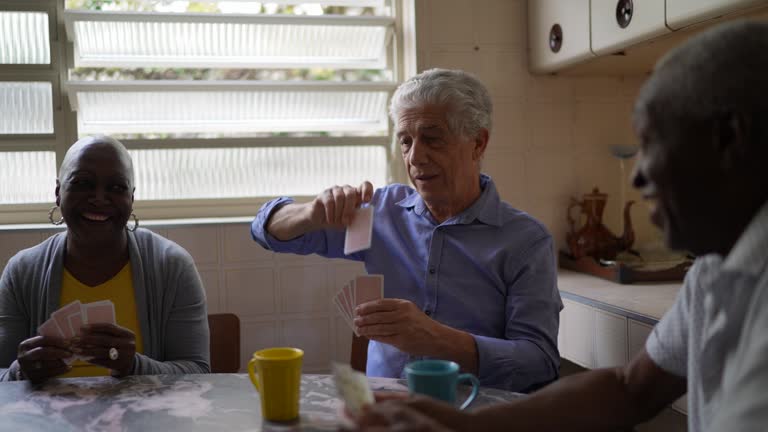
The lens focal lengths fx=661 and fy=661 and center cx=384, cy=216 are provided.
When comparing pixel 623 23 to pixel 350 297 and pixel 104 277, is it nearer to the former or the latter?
pixel 350 297

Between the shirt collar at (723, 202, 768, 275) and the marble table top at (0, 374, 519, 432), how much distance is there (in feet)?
1.97

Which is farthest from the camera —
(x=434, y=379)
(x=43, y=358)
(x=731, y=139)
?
(x=43, y=358)

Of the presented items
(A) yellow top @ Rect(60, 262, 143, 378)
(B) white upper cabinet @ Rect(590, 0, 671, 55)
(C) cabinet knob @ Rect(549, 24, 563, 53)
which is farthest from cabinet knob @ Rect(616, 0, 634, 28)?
(A) yellow top @ Rect(60, 262, 143, 378)

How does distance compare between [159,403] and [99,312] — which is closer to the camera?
[159,403]

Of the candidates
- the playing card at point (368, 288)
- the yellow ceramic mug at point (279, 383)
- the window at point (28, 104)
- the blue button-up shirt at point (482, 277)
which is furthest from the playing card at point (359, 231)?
the window at point (28, 104)

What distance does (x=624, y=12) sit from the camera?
2.22 metres

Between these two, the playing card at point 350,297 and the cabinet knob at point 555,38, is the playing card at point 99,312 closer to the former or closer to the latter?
the playing card at point 350,297

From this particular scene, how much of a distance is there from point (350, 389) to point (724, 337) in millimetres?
496

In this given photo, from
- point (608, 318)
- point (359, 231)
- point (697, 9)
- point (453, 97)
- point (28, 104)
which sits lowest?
point (608, 318)

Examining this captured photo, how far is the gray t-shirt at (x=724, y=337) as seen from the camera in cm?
72

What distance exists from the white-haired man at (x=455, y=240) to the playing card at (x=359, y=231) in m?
0.03

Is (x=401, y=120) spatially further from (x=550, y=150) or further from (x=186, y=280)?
(x=550, y=150)

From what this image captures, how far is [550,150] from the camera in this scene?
9.52 feet

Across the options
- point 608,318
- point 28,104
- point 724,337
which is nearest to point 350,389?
point 724,337
